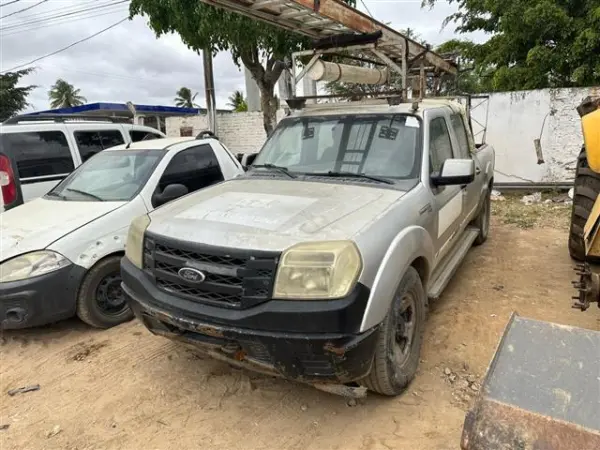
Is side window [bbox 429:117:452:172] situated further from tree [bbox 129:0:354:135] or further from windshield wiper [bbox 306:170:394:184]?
tree [bbox 129:0:354:135]

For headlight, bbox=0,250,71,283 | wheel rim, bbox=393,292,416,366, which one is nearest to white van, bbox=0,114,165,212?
headlight, bbox=0,250,71,283

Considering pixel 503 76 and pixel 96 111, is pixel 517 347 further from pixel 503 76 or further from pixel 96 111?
pixel 96 111

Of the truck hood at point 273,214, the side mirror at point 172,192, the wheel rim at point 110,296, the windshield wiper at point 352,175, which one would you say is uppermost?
the windshield wiper at point 352,175

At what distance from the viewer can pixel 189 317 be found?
2.55m

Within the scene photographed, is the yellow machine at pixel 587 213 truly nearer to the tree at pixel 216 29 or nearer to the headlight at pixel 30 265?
the headlight at pixel 30 265

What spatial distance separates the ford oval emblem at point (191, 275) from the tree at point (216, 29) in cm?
684

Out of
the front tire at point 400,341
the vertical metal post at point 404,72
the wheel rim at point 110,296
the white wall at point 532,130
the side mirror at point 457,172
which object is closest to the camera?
the front tire at point 400,341

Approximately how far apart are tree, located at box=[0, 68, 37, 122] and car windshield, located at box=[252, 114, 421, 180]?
1339 inches

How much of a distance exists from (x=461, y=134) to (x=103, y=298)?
4009mm

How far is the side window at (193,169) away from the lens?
15.6 ft

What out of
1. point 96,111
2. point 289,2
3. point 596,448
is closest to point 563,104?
point 289,2

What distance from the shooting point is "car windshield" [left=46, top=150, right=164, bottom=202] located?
448 cm

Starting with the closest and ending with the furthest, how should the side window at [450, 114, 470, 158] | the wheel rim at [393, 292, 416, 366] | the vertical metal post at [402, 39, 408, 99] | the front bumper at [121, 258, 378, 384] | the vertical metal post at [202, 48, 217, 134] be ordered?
the front bumper at [121, 258, 378, 384] < the wheel rim at [393, 292, 416, 366] < the vertical metal post at [402, 39, 408, 99] < the side window at [450, 114, 470, 158] < the vertical metal post at [202, 48, 217, 134]

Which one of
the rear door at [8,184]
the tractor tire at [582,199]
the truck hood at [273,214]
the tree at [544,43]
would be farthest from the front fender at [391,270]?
the tree at [544,43]
